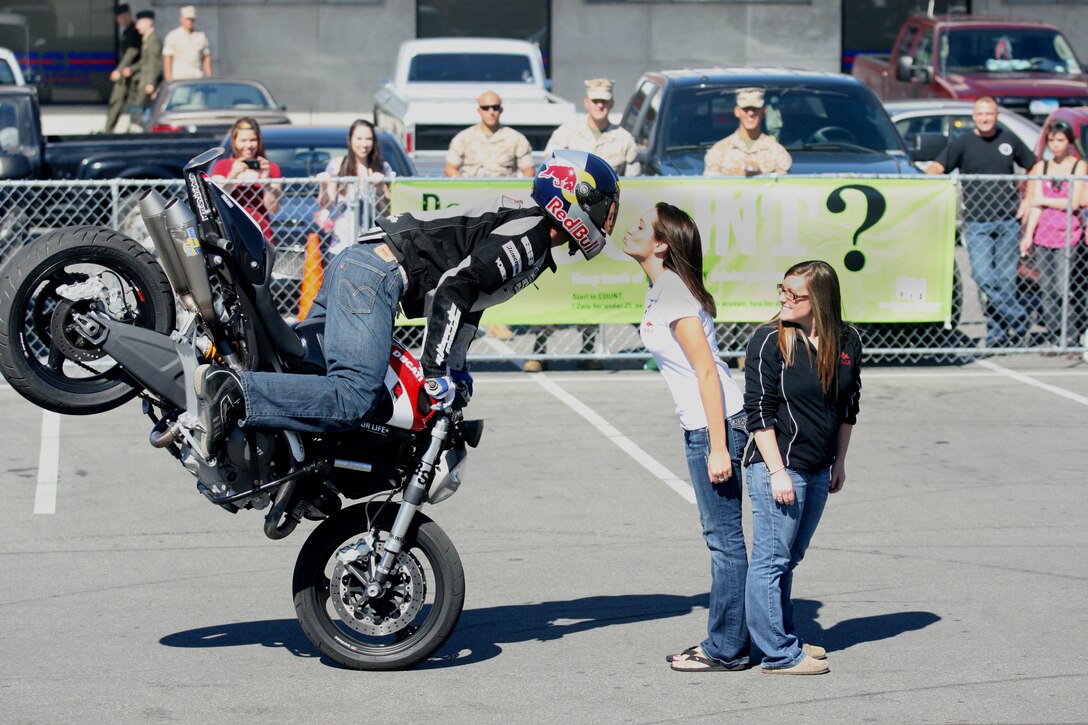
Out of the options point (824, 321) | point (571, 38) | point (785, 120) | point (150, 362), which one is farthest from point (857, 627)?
point (571, 38)

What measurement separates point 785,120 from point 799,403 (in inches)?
340

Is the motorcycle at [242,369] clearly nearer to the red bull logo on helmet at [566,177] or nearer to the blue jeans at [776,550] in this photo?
the red bull logo on helmet at [566,177]

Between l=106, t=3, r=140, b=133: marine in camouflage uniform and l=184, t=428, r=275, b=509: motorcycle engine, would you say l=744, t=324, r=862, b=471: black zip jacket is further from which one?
l=106, t=3, r=140, b=133: marine in camouflage uniform

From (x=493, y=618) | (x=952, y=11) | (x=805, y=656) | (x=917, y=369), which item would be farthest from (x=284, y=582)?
(x=952, y=11)

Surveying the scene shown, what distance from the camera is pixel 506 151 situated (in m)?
13.8

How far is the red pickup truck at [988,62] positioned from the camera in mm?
21000

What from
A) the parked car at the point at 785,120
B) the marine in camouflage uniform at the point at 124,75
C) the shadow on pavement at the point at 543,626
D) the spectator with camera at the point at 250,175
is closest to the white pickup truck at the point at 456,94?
the parked car at the point at 785,120

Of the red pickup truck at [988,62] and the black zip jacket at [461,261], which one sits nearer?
the black zip jacket at [461,261]

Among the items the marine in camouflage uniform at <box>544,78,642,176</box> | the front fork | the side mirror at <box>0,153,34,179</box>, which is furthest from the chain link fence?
the front fork

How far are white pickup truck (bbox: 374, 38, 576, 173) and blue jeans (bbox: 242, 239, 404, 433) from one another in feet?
37.1

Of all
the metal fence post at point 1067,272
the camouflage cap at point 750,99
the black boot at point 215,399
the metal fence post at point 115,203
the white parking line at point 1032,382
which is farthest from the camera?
the camouflage cap at point 750,99

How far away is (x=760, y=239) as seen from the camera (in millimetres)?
12203

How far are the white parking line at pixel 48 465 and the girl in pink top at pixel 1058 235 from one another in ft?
24.6

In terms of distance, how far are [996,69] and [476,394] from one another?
12.8 m
